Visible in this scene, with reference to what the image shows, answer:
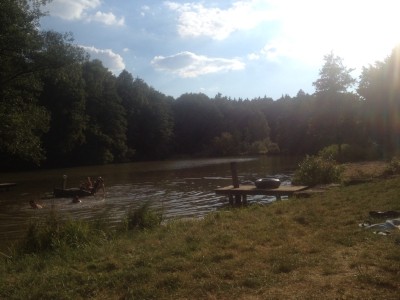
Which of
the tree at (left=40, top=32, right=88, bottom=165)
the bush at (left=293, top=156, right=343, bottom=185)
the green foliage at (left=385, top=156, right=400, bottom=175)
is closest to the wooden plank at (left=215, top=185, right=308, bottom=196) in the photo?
the bush at (left=293, top=156, right=343, bottom=185)

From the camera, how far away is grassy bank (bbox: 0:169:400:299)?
243 inches

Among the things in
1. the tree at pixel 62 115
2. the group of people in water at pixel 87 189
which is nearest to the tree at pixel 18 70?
the group of people in water at pixel 87 189

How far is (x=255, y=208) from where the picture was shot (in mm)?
15227

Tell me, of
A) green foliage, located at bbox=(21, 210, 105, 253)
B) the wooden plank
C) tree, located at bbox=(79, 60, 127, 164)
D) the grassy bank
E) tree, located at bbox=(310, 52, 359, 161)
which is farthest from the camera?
tree, located at bbox=(79, 60, 127, 164)

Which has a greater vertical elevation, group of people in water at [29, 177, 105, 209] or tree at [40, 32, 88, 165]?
tree at [40, 32, 88, 165]

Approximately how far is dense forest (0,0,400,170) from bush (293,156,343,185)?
13.8 meters

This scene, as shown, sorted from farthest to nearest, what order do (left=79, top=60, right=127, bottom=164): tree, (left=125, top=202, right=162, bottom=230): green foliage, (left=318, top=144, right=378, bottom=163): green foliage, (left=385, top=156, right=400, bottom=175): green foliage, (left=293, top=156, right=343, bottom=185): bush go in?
1. (left=79, top=60, right=127, bottom=164): tree
2. (left=318, top=144, right=378, bottom=163): green foliage
3. (left=293, top=156, right=343, bottom=185): bush
4. (left=385, top=156, right=400, bottom=175): green foliage
5. (left=125, top=202, right=162, bottom=230): green foliage

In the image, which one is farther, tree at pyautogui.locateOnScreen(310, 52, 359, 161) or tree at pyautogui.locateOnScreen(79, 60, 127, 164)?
tree at pyautogui.locateOnScreen(79, 60, 127, 164)

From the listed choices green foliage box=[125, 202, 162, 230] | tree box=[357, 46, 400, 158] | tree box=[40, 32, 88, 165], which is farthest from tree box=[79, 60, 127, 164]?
green foliage box=[125, 202, 162, 230]

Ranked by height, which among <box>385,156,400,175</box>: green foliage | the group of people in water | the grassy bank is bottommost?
the group of people in water

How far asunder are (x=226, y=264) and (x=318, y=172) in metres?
16.4

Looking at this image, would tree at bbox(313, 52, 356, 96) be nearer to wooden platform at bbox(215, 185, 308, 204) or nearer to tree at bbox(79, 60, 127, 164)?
wooden platform at bbox(215, 185, 308, 204)

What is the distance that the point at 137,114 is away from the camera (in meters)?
96.1

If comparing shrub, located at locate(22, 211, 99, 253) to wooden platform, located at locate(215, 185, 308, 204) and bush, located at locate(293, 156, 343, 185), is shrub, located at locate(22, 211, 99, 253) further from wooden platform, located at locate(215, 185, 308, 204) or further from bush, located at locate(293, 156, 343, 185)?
bush, located at locate(293, 156, 343, 185)
